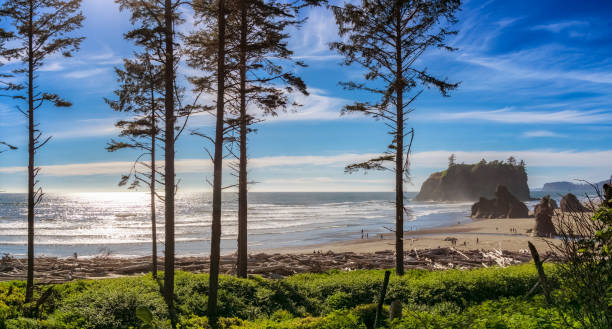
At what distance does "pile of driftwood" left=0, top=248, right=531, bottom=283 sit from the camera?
2105 cm

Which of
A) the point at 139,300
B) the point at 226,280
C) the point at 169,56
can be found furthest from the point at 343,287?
the point at 169,56

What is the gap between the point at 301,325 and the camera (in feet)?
24.7

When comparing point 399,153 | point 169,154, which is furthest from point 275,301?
point 399,153

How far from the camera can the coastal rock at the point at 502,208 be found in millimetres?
62625

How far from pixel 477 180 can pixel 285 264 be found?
16179 cm

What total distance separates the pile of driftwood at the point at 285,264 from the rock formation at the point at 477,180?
149 metres

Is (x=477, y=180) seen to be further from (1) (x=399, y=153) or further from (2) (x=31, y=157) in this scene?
(2) (x=31, y=157)

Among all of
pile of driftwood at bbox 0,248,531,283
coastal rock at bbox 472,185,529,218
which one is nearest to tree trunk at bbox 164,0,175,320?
pile of driftwood at bbox 0,248,531,283

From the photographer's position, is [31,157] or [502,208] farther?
[502,208]

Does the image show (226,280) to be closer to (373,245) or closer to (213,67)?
(213,67)

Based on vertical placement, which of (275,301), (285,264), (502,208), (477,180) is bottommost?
(285,264)

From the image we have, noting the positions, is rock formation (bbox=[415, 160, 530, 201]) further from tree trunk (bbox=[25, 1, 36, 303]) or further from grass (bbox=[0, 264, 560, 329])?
tree trunk (bbox=[25, 1, 36, 303])

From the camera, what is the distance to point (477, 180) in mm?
165250

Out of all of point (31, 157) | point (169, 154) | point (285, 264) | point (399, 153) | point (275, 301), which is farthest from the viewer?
point (285, 264)
